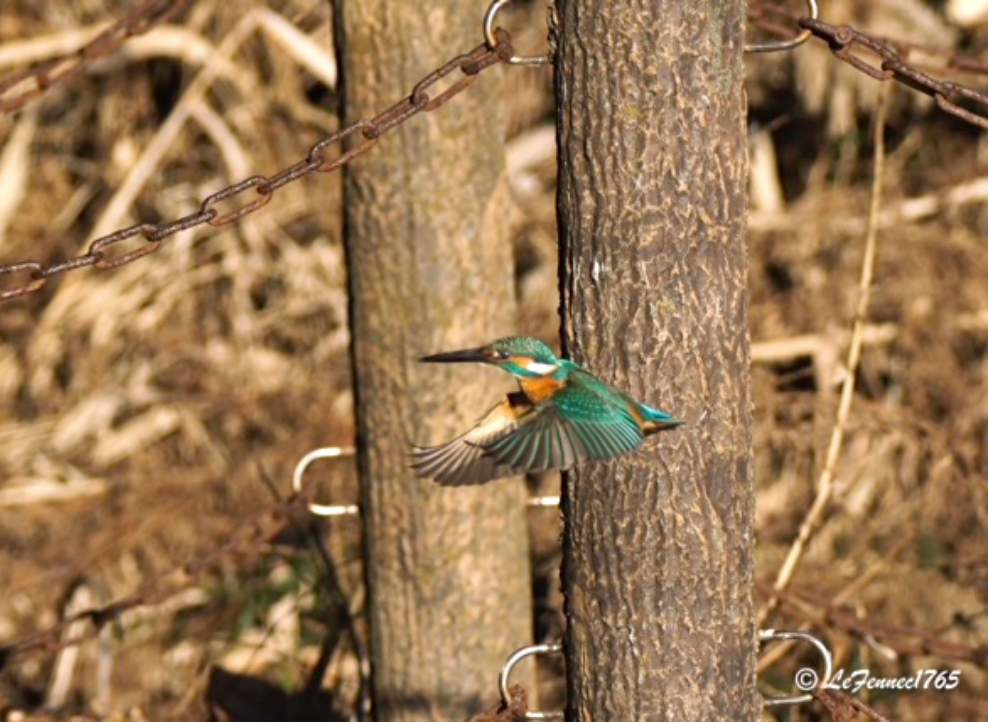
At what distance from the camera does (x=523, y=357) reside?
7.14 ft

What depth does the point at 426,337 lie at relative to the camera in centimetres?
309

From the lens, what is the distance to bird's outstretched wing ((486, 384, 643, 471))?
2053 mm

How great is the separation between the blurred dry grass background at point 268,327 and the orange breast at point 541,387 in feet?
6.82

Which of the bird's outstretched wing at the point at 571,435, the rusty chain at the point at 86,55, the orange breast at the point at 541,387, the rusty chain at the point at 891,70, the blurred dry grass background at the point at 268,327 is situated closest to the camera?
the bird's outstretched wing at the point at 571,435

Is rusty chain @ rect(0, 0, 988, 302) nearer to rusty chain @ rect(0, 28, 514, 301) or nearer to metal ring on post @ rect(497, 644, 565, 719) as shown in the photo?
rusty chain @ rect(0, 28, 514, 301)

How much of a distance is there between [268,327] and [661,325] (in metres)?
3.47

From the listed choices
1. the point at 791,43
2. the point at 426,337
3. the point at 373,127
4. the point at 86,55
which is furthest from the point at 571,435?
the point at 86,55

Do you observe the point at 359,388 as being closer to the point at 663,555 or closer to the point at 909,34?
the point at 663,555

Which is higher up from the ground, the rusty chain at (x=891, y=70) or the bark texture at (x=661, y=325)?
the rusty chain at (x=891, y=70)

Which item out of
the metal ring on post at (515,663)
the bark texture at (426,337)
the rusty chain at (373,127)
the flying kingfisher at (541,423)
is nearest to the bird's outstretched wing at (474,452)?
the flying kingfisher at (541,423)

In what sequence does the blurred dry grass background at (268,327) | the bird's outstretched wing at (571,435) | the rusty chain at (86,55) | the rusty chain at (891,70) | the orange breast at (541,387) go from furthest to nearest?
1. the blurred dry grass background at (268,327)
2. the rusty chain at (86,55)
3. the rusty chain at (891,70)
4. the orange breast at (541,387)
5. the bird's outstretched wing at (571,435)

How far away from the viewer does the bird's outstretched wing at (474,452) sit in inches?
87.7

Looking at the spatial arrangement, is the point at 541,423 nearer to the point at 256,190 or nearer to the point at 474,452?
the point at 474,452

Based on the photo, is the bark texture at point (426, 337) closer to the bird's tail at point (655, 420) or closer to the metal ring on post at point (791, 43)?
the metal ring on post at point (791, 43)
